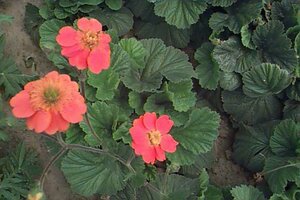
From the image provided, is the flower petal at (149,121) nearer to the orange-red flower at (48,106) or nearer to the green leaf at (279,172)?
the orange-red flower at (48,106)

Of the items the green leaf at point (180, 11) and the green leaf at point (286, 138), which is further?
the green leaf at point (180, 11)

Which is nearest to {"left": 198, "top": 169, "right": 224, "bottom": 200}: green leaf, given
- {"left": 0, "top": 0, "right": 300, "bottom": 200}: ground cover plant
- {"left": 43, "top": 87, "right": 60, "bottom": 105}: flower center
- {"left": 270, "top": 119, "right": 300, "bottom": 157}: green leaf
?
{"left": 0, "top": 0, "right": 300, "bottom": 200}: ground cover plant

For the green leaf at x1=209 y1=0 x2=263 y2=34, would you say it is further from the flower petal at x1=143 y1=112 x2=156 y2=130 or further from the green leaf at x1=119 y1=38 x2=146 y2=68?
the flower petal at x1=143 y1=112 x2=156 y2=130

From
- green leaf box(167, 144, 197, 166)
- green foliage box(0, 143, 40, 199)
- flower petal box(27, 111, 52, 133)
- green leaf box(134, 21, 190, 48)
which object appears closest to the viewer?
flower petal box(27, 111, 52, 133)

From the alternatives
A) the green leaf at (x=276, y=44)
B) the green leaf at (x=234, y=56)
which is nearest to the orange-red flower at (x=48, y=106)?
the green leaf at (x=234, y=56)

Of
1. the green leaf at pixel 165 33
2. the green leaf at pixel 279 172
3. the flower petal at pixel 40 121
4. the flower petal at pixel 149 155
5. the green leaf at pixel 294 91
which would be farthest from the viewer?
the green leaf at pixel 165 33

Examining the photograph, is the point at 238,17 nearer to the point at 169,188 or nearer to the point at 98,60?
the point at 169,188

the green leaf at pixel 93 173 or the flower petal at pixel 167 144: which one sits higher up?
the flower petal at pixel 167 144
